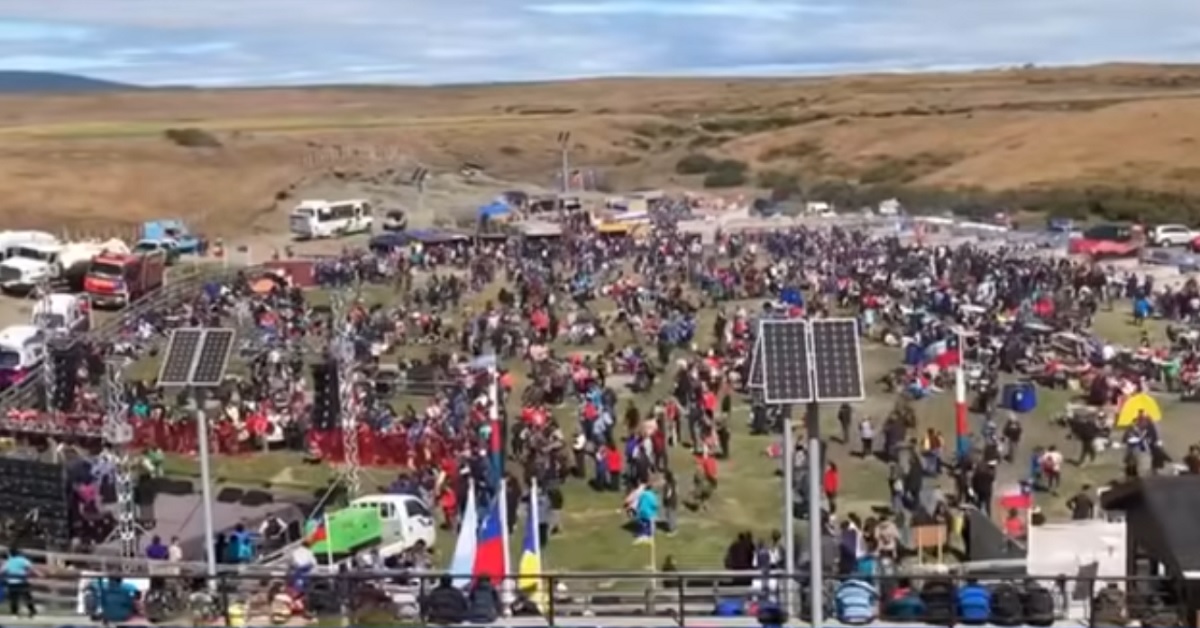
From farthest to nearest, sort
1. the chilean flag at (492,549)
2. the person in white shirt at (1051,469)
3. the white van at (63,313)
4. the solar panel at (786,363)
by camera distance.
Result: the white van at (63,313)
the person in white shirt at (1051,469)
the chilean flag at (492,549)
the solar panel at (786,363)

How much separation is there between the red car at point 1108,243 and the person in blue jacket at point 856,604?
138 ft

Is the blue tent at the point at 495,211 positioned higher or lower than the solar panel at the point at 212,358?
lower

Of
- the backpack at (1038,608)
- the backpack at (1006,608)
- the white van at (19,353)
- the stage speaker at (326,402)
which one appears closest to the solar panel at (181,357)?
the backpack at (1006,608)

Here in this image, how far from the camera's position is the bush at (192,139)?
10431 cm

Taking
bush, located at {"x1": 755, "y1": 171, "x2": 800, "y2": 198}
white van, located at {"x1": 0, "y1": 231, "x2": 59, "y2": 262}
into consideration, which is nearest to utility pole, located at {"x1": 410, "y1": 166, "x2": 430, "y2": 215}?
bush, located at {"x1": 755, "y1": 171, "x2": 800, "y2": 198}

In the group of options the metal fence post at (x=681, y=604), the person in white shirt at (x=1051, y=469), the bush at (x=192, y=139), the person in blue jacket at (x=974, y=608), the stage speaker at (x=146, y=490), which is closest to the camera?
the person in blue jacket at (x=974, y=608)

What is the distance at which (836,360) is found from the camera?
38.4ft

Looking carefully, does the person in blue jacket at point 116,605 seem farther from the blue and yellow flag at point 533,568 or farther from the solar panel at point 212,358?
the blue and yellow flag at point 533,568

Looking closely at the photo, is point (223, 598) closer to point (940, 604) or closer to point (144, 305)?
point (940, 604)

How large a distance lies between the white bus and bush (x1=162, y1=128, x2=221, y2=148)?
37.6 m

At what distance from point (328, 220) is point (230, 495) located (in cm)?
4444

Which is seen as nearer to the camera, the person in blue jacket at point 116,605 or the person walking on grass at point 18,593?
the person in blue jacket at point 116,605

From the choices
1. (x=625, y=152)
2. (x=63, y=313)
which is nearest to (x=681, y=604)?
(x=63, y=313)

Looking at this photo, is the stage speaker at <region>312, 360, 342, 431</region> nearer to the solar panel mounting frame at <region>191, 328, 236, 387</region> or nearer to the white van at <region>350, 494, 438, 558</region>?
the white van at <region>350, 494, 438, 558</region>
